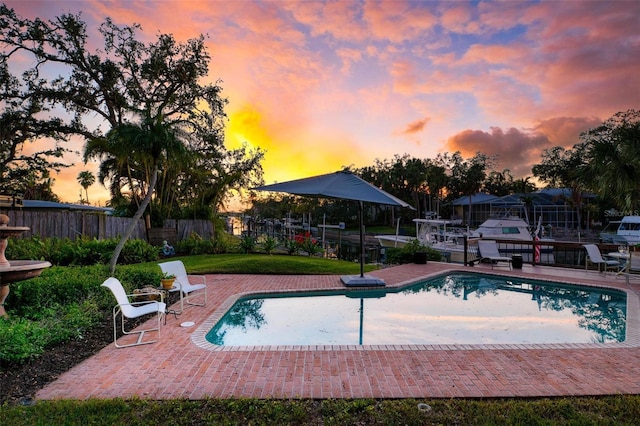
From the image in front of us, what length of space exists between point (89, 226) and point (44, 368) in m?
11.3

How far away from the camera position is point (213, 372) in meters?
3.82

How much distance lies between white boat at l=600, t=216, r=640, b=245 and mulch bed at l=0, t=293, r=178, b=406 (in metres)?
22.6

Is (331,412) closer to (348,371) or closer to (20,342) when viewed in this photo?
(348,371)

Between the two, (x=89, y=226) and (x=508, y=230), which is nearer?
(x=89, y=226)

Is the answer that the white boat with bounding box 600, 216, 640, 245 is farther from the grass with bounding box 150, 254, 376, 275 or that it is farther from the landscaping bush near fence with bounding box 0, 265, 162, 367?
the landscaping bush near fence with bounding box 0, 265, 162, 367

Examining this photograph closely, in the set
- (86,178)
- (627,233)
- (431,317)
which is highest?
(86,178)

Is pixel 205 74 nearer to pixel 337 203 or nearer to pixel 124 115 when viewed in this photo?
pixel 124 115

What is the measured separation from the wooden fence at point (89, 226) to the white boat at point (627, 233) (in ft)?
70.3

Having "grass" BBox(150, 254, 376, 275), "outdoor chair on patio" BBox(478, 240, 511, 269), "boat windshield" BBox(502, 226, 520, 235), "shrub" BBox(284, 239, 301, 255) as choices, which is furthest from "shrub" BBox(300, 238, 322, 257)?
"boat windshield" BBox(502, 226, 520, 235)

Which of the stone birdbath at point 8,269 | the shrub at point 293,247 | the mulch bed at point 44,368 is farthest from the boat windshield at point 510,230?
the stone birdbath at point 8,269

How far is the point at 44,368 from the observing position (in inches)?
150

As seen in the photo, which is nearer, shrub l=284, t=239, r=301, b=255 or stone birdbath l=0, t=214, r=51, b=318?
stone birdbath l=0, t=214, r=51, b=318

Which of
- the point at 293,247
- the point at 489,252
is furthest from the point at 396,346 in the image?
the point at 293,247

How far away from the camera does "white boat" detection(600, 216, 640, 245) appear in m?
18.5
